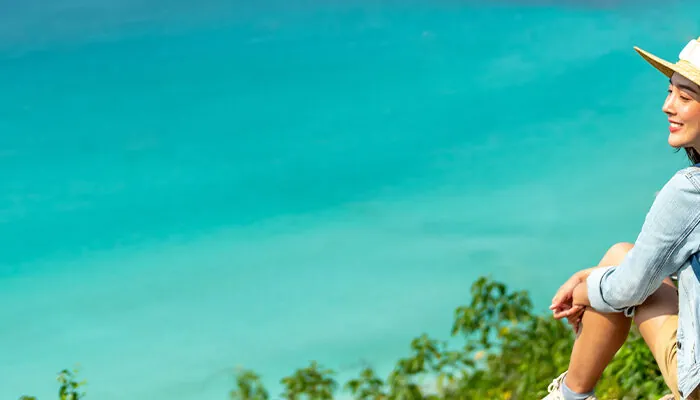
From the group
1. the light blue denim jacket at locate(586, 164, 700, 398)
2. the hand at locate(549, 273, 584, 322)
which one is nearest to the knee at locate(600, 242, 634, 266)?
the hand at locate(549, 273, 584, 322)

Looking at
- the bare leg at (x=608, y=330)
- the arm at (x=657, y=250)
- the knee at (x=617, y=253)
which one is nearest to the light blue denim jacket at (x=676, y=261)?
the arm at (x=657, y=250)

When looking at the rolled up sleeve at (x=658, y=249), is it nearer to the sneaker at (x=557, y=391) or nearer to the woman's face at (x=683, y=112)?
the woman's face at (x=683, y=112)

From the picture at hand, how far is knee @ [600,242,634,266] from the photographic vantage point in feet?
9.88

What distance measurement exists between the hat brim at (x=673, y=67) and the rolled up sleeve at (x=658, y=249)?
0.29 metres

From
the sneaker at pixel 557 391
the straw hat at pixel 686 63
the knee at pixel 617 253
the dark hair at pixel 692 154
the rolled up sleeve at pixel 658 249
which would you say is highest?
the straw hat at pixel 686 63

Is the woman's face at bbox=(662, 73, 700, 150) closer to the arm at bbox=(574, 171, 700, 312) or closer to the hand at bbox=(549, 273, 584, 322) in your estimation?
the arm at bbox=(574, 171, 700, 312)

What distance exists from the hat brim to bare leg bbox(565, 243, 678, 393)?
57 centimetres

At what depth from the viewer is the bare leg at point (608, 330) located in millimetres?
2879

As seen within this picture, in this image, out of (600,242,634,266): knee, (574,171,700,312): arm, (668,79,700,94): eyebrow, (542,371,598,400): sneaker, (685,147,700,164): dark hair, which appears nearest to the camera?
(574,171,700,312): arm

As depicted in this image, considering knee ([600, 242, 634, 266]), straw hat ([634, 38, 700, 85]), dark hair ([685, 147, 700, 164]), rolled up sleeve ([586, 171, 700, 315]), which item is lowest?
rolled up sleeve ([586, 171, 700, 315])

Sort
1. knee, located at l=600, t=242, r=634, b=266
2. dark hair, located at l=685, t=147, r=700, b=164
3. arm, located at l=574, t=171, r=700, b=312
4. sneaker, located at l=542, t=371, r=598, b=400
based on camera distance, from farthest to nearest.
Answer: sneaker, located at l=542, t=371, r=598, b=400, knee, located at l=600, t=242, r=634, b=266, dark hair, located at l=685, t=147, r=700, b=164, arm, located at l=574, t=171, r=700, b=312

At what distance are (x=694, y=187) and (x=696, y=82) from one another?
0.31 meters

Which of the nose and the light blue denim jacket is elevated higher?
the nose

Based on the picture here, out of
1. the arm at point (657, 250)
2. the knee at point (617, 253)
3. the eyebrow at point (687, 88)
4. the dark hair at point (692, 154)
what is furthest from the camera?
the knee at point (617, 253)
